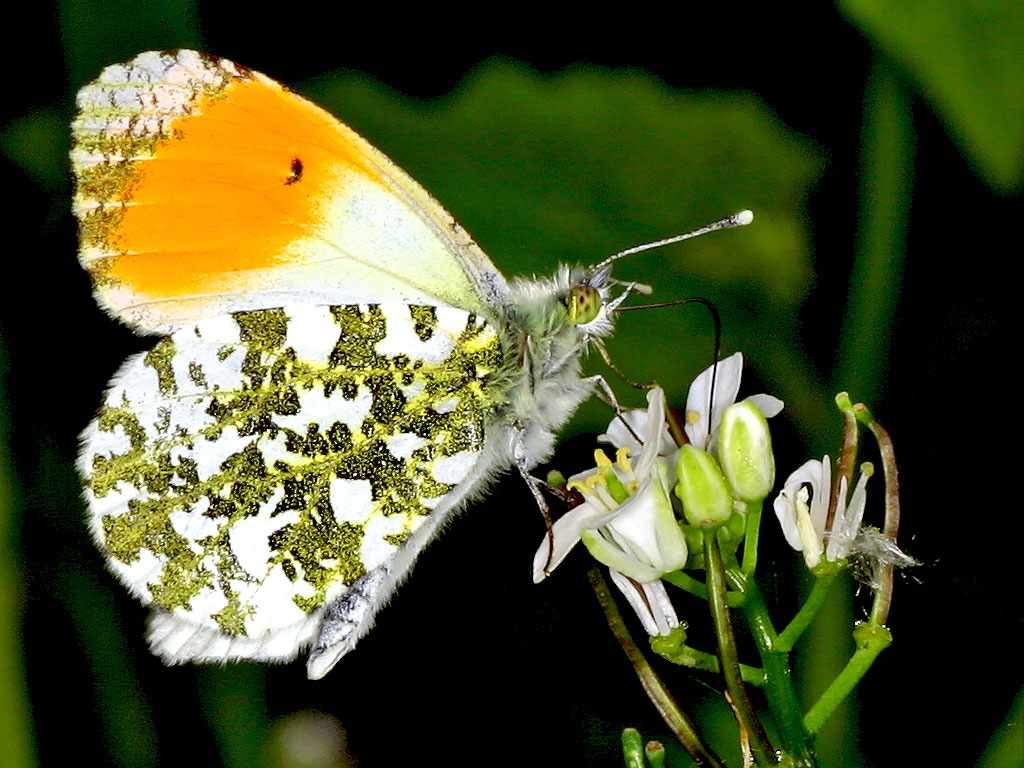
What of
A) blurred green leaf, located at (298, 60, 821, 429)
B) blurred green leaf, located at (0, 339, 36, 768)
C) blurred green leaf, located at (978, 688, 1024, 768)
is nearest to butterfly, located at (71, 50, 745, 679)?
blurred green leaf, located at (0, 339, 36, 768)

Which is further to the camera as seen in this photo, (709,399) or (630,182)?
(630,182)

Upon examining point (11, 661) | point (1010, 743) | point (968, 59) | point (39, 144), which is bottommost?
point (11, 661)

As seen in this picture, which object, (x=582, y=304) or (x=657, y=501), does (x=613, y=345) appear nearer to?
(x=582, y=304)

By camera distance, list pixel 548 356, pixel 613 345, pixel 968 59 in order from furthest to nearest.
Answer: pixel 613 345
pixel 968 59
pixel 548 356

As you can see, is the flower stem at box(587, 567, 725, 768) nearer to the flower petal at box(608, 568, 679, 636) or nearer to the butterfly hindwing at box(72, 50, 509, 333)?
the flower petal at box(608, 568, 679, 636)

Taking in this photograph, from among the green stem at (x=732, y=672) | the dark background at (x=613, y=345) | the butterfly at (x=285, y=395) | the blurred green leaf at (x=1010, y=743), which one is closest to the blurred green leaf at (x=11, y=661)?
the dark background at (x=613, y=345)

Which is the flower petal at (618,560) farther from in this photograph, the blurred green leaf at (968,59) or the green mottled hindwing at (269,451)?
the blurred green leaf at (968,59)

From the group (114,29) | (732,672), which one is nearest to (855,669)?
(732,672)
